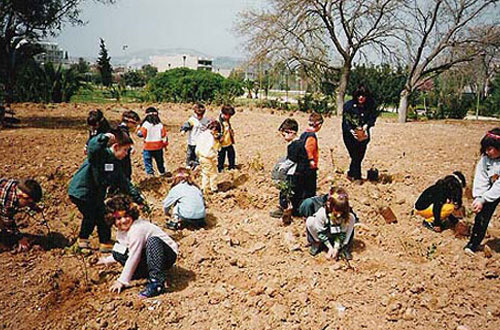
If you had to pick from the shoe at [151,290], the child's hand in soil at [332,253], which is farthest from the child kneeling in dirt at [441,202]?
the shoe at [151,290]

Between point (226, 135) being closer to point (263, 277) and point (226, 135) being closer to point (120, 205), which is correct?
point (263, 277)

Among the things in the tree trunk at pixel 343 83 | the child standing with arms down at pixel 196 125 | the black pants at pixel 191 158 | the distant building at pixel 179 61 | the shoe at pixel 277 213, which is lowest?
the shoe at pixel 277 213

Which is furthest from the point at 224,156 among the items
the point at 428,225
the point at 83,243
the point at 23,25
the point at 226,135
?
the point at 23,25

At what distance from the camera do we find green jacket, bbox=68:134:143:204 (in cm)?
423

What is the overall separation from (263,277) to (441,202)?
2.51m

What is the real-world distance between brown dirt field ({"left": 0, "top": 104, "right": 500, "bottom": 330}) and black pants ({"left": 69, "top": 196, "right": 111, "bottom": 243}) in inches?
10.6

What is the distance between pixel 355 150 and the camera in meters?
6.52

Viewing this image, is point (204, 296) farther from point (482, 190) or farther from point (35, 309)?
point (482, 190)

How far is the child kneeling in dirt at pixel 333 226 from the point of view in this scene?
165 inches

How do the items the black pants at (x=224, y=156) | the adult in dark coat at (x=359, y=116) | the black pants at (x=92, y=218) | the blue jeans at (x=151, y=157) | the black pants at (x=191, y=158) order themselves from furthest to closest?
the black pants at (x=191, y=158) → the black pants at (x=224, y=156) → the blue jeans at (x=151, y=157) → the adult in dark coat at (x=359, y=116) → the black pants at (x=92, y=218)

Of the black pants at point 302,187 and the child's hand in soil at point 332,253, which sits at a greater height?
the black pants at point 302,187

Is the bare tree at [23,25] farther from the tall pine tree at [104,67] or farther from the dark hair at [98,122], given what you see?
the tall pine tree at [104,67]

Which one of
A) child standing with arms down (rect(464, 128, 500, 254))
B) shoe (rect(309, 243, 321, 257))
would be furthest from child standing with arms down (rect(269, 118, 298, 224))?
child standing with arms down (rect(464, 128, 500, 254))

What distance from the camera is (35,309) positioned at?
3594 millimetres
